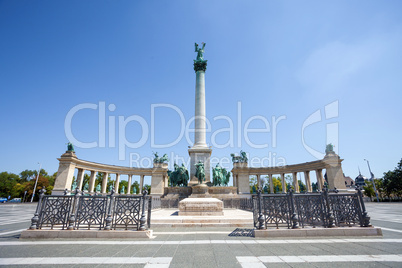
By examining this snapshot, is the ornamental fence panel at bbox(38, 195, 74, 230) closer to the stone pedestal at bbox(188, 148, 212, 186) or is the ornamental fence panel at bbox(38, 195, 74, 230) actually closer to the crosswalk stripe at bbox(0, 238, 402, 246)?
the crosswalk stripe at bbox(0, 238, 402, 246)

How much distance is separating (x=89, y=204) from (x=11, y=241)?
281cm

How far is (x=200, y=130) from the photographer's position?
30.3 meters

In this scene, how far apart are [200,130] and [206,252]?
24902 mm

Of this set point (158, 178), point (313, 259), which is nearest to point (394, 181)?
point (158, 178)

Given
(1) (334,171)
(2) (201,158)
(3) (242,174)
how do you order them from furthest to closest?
(3) (242,174) < (1) (334,171) < (2) (201,158)

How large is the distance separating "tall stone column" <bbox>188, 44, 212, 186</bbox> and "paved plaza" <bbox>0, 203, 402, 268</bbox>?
2051 centimetres

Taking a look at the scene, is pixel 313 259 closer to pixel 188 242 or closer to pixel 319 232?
pixel 319 232

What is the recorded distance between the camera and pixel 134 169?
55.1 m

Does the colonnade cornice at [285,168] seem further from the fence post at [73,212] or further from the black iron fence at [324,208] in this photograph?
the fence post at [73,212]

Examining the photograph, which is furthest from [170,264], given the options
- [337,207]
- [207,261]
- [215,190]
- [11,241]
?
[215,190]

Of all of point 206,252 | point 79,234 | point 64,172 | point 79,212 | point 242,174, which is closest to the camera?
point 206,252

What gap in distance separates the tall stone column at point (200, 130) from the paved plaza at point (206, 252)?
67.3 feet

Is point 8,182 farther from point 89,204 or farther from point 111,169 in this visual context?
point 89,204

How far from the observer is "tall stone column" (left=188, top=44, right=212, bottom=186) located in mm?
28141
